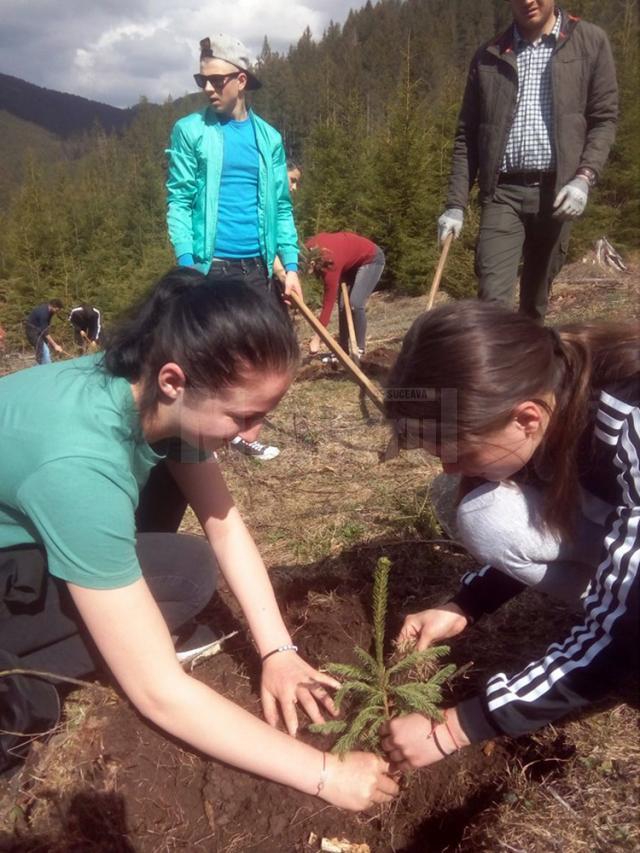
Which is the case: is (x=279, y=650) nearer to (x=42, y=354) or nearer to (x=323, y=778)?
(x=323, y=778)

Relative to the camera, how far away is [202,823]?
1594mm

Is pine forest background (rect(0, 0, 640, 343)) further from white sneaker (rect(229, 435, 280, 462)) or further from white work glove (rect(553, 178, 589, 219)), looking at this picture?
white work glove (rect(553, 178, 589, 219))

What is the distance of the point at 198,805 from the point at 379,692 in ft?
1.77

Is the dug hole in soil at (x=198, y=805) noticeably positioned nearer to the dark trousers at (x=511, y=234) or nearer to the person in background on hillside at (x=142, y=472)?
the person in background on hillside at (x=142, y=472)

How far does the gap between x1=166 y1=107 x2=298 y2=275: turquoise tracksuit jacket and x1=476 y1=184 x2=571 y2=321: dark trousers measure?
3.99 ft

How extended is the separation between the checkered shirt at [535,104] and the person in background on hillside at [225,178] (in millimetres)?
1357

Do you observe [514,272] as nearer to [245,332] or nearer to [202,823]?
[245,332]

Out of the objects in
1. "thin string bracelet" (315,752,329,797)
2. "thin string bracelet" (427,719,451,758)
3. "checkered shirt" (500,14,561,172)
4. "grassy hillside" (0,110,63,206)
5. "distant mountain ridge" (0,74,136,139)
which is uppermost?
"distant mountain ridge" (0,74,136,139)

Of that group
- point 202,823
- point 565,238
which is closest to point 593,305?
point 565,238

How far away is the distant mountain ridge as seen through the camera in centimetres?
13638

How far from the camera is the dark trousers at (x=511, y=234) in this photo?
358 centimetres

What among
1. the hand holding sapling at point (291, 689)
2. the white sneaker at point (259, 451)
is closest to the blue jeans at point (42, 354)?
the white sneaker at point (259, 451)

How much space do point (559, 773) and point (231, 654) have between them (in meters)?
1.00

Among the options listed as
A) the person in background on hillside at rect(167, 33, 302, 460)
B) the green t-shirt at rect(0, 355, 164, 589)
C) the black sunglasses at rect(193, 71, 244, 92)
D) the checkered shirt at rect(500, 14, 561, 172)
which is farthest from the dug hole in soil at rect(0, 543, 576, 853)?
the black sunglasses at rect(193, 71, 244, 92)
